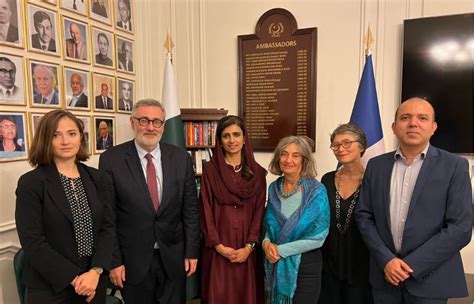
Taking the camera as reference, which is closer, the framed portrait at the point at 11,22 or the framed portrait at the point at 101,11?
the framed portrait at the point at 11,22

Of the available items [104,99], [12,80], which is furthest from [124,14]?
[12,80]

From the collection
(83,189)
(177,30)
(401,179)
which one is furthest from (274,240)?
(177,30)

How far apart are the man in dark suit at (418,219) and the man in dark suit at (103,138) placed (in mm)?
2309

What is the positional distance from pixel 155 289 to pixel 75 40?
2.06m

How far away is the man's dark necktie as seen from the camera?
1.81 metres

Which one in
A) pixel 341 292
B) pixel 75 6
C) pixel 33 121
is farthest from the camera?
pixel 75 6

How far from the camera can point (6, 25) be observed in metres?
2.10

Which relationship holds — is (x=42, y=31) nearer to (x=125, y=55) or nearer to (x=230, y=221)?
(x=125, y=55)

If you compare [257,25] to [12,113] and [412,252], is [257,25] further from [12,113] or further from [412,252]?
[412,252]

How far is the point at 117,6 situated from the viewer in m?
3.17

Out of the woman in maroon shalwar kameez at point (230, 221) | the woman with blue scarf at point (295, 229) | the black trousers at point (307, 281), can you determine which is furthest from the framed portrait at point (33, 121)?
the black trousers at point (307, 281)

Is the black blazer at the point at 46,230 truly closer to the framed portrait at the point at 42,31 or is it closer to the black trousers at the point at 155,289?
the black trousers at the point at 155,289

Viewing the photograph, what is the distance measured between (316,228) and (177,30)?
2.73 m

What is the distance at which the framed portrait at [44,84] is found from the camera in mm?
2291
